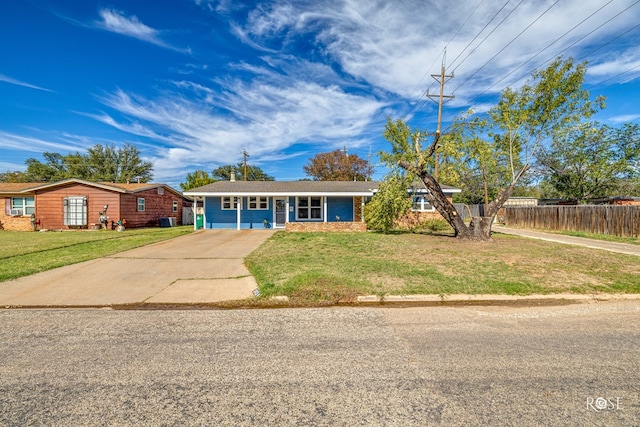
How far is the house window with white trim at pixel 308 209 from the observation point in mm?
19109

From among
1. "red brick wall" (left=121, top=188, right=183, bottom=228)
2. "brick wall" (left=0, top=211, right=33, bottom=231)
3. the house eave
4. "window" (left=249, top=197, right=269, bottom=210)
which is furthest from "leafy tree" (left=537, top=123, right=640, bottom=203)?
"brick wall" (left=0, top=211, right=33, bottom=231)

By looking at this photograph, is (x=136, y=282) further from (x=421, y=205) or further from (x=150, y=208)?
(x=150, y=208)

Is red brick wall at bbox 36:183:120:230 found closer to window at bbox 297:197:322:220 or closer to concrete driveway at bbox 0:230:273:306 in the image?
window at bbox 297:197:322:220

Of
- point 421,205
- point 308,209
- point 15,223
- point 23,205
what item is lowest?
point 15,223

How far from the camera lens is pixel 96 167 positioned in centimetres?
5066

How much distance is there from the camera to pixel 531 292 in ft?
17.8

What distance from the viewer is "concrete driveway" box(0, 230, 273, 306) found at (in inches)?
204

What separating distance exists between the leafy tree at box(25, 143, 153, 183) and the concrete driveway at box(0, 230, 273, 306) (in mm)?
50213

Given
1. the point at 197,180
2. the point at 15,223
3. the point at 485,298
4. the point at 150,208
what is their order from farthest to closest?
the point at 197,180, the point at 150,208, the point at 15,223, the point at 485,298

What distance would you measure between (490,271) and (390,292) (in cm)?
307

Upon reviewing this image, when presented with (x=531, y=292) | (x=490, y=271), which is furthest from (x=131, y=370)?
(x=490, y=271)

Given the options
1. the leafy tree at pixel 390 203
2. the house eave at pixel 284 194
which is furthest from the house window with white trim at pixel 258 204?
the leafy tree at pixel 390 203

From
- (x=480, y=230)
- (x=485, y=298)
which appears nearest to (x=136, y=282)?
(x=485, y=298)

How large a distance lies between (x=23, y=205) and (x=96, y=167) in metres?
36.8
